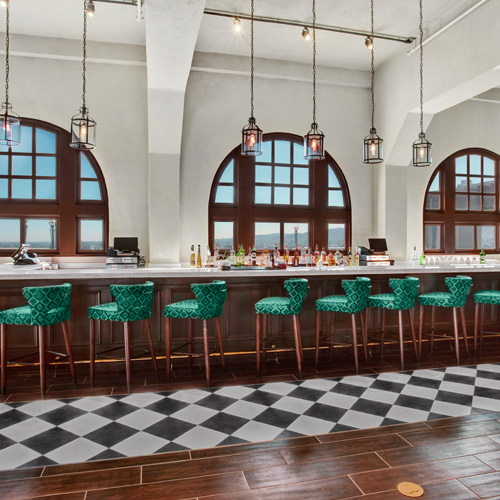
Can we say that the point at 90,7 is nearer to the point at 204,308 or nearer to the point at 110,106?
the point at 110,106

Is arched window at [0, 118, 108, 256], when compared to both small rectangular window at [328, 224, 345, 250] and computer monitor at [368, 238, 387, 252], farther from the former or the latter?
computer monitor at [368, 238, 387, 252]

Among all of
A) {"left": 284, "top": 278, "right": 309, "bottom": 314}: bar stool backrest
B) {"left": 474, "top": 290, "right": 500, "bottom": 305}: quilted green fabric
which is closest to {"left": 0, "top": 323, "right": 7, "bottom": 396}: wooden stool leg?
{"left": 284, "top": 278, "right": 309, "bottom": 314}: bar stool backrest

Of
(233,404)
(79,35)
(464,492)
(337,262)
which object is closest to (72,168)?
(79,35)

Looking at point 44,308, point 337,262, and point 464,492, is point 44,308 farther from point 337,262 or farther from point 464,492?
point 337,262

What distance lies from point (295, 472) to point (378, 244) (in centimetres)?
570

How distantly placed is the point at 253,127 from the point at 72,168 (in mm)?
3631

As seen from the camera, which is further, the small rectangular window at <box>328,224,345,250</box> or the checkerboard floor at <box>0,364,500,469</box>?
the small rectangular window at <box>328,224,345,250</box>

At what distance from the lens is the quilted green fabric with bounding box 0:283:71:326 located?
12.1ft

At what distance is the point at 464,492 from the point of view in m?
2.34

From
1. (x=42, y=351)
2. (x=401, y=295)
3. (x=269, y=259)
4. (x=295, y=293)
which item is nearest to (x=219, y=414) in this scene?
(x=295, y=293)

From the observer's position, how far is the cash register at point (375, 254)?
7363mm

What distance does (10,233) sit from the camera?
22.4 feet

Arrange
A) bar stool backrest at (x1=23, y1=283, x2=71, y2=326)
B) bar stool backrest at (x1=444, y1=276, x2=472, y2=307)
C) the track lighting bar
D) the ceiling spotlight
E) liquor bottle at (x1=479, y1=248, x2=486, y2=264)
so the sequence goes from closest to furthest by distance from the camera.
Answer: bar stool backrest at (x1=23, y1=283, x2=71, y2=326), bar stool backrest at (x1=444, y1=276, x2=472, y2=307), the ceiling spotlight, the track lighting bar, liquor bottle at (x1=479, y1=248, x2=486, y2=264)

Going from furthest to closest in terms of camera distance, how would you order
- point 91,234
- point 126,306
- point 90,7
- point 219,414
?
1. point 91,234
2. point 90,7
3. point 126,306
4. point 219,414
